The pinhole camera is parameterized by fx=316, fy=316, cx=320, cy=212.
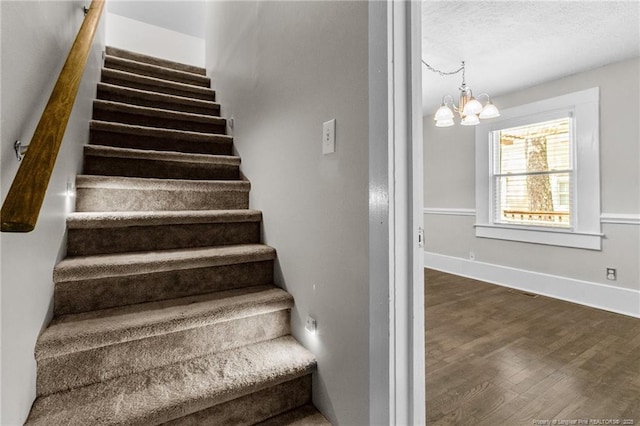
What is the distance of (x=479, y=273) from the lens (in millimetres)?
4180

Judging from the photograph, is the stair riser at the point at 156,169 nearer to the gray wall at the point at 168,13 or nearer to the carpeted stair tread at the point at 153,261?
the carpeted stair tread at the point at 153,261

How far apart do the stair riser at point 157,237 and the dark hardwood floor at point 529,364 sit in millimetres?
1364

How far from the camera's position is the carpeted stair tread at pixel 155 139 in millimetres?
2072

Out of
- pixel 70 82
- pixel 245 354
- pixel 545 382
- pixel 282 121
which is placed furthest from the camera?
pixel 545 382

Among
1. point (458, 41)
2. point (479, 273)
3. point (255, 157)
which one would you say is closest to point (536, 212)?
point (479, 273)

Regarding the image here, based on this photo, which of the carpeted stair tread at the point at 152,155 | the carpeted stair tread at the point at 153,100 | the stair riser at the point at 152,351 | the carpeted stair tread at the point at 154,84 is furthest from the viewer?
the carpeted stair tread at the point at 154,84

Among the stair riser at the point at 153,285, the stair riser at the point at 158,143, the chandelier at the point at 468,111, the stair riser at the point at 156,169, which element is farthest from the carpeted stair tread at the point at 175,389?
the chandelier at the point at 468,111

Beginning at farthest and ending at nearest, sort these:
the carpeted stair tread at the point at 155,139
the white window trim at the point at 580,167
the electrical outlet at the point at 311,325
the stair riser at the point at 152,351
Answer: the white window trim at the point at 580,167 → the carpeted stair tread at the point at 155,139 → the electrical outlet at the point at 311,325 → the stair riser at the point at 152,351

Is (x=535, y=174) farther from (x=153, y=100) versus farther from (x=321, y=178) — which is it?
(x=153, y=100)

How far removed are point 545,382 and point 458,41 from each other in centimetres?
255

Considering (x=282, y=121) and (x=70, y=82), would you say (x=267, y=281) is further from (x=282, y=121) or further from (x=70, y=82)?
(x=70, y=82)

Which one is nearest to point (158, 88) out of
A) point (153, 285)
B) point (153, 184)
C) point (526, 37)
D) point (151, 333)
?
point (153, 184)

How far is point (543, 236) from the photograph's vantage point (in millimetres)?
3592

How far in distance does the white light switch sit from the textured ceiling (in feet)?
5.23
